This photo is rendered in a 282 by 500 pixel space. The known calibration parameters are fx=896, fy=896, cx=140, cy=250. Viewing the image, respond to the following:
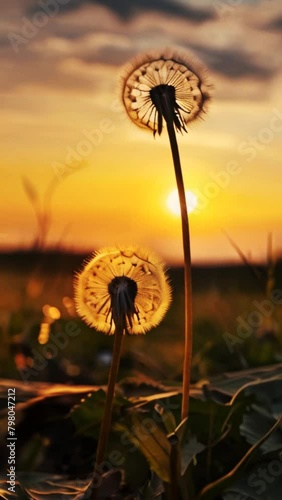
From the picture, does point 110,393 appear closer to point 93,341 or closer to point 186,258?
point 186,258

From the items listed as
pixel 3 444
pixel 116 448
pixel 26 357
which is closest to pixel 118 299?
pixel 116 448

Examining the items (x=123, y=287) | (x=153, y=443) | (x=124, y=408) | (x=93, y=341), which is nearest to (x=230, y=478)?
(x=153, y=443)

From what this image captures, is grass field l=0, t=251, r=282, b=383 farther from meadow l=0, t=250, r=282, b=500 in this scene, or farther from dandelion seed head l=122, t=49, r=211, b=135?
dandelion seed head l=122, t=49, r=211, b=135

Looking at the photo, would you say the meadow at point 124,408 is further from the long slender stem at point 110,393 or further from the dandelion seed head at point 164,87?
the dandelion seed head at point 164,87

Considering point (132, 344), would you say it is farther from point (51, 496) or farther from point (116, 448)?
point (51, 496)

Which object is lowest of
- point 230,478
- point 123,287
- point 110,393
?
point 230,478

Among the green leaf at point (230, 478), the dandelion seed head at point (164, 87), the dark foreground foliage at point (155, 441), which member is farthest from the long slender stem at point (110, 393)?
the dandelion seed head at point (164, 87)
